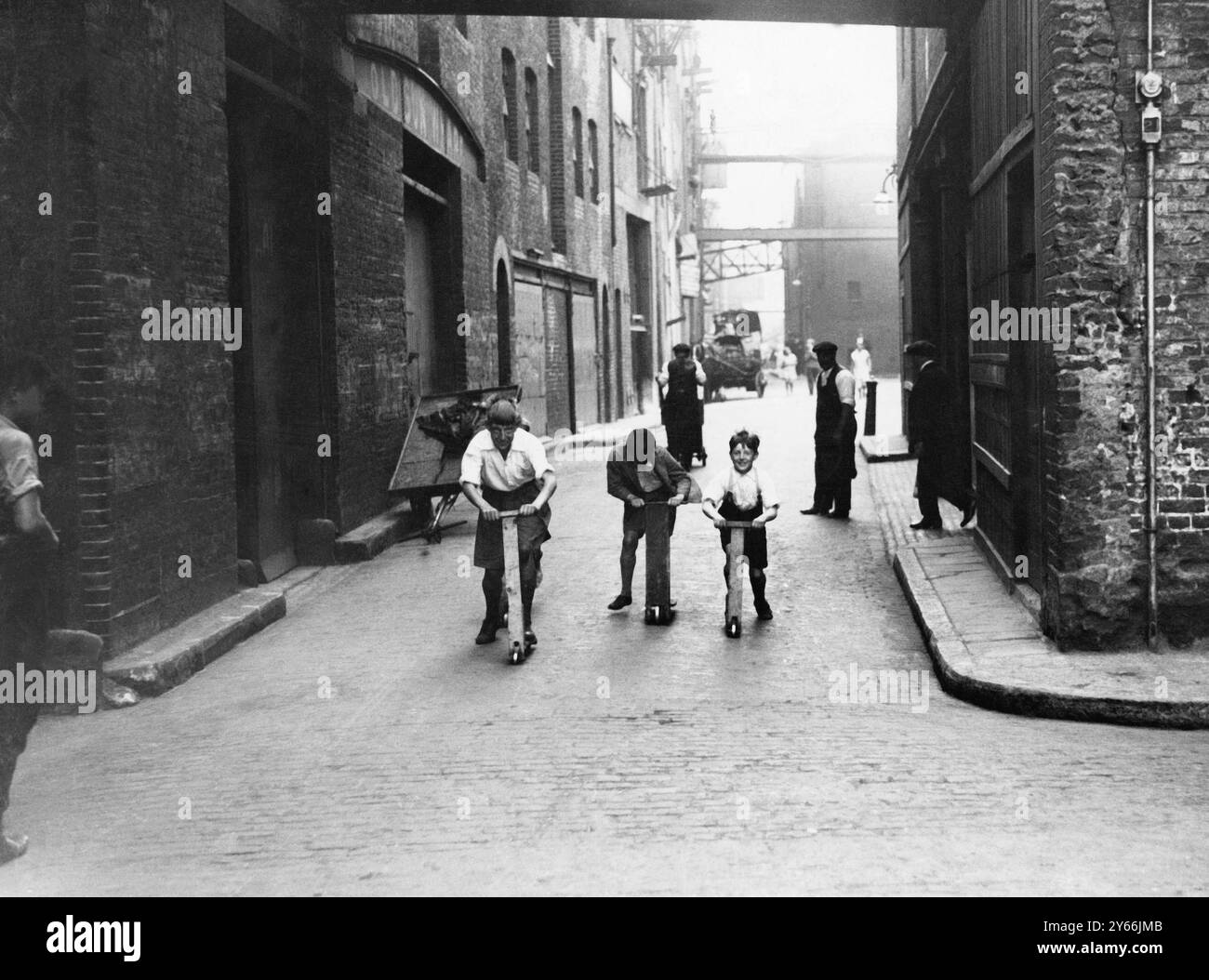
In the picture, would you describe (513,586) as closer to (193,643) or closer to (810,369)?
(193,643)

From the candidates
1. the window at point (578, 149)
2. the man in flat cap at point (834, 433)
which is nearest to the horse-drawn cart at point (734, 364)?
the window at point (578, 149)

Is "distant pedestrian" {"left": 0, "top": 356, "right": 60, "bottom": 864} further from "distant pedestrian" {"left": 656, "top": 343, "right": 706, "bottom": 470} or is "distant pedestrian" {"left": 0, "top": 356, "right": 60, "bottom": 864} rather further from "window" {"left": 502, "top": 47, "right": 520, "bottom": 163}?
"window" {"left": 502, "top": 47, "right": 520, "bottom": 163}

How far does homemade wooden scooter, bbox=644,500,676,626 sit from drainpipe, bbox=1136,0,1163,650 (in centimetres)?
308

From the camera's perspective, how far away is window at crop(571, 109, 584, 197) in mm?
29078

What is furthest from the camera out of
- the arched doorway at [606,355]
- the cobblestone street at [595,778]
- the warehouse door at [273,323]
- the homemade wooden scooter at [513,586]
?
the arched doorway at [606,355]

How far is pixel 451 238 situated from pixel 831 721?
12.7 m

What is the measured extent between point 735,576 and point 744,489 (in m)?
0.58

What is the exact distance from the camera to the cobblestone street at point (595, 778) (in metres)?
5.13

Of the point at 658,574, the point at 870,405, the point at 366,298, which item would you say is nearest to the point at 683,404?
the point at 870,405

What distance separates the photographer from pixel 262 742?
7.14 meters

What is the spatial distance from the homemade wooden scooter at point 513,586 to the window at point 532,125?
1682cm

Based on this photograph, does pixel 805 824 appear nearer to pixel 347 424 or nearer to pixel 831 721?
pixel 831 721

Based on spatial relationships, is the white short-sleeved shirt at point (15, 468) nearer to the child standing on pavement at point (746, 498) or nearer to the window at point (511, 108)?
the child standing on pavement at point (746, 498)
